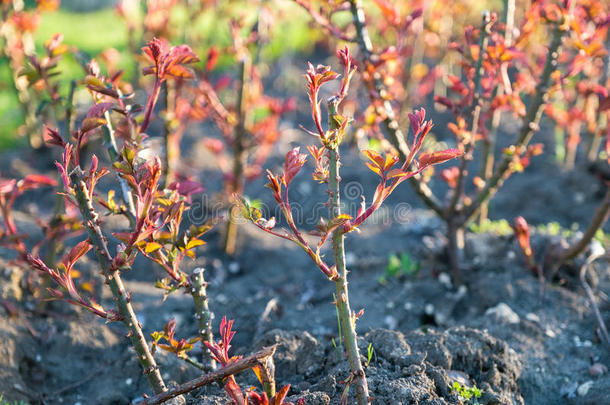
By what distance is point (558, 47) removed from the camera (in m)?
2.63

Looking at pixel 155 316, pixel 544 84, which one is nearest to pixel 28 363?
pixel 155 316

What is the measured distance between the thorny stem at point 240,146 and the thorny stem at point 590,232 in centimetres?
195

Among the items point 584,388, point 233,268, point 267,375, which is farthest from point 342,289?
point 233,268

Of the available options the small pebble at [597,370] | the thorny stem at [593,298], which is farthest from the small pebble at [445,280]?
the small pebble at [597,370]

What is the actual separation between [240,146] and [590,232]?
2.07m

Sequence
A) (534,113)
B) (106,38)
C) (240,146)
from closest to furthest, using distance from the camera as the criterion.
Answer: (534,113)
(240,146)
(106,38)

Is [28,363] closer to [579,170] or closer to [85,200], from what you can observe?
[85,200]

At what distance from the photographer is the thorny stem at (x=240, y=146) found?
3508mm

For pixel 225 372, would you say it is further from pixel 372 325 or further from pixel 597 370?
pixel 597 370

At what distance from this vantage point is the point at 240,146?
359cm

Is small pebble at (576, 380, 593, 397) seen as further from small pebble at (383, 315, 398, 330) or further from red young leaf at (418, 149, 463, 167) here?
red young leaf at (418, 149, 463, 167)

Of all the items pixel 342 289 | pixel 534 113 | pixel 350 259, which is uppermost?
pixel 534 113

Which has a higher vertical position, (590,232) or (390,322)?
(590,232)

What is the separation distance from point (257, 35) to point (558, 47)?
182 cm
